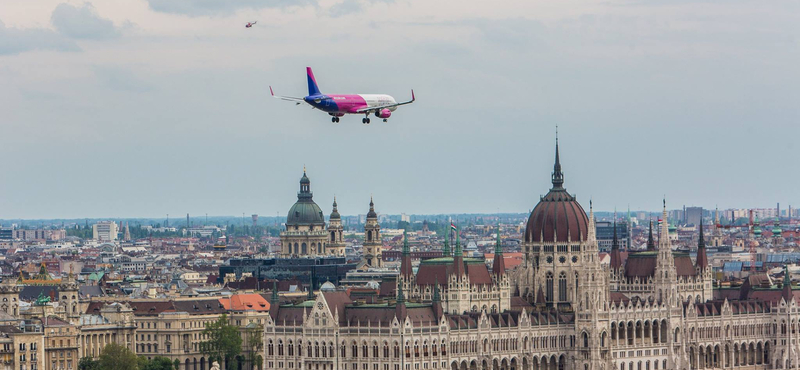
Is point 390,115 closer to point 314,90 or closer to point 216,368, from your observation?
point 314,90

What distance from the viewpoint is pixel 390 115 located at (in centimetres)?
16450

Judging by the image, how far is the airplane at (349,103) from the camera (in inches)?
6319

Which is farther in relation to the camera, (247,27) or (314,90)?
(314,90)

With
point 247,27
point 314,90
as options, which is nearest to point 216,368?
point 314,90

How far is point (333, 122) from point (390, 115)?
18.1 ft


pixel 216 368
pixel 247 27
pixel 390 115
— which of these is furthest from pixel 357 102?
pixel 216 368

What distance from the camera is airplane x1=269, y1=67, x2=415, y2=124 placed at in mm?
160500

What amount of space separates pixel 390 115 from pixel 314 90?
20.1 ft

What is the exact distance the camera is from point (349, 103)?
162m

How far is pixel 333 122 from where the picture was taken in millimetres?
160750

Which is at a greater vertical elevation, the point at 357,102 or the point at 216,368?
the point at 357,102

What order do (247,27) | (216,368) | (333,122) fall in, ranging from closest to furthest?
1. (247,27)
2. (333,122)
3. (216,368)

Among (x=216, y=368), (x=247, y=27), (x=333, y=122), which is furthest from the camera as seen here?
(x=216, y=368)

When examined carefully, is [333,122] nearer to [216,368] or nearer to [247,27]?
[247,27]
